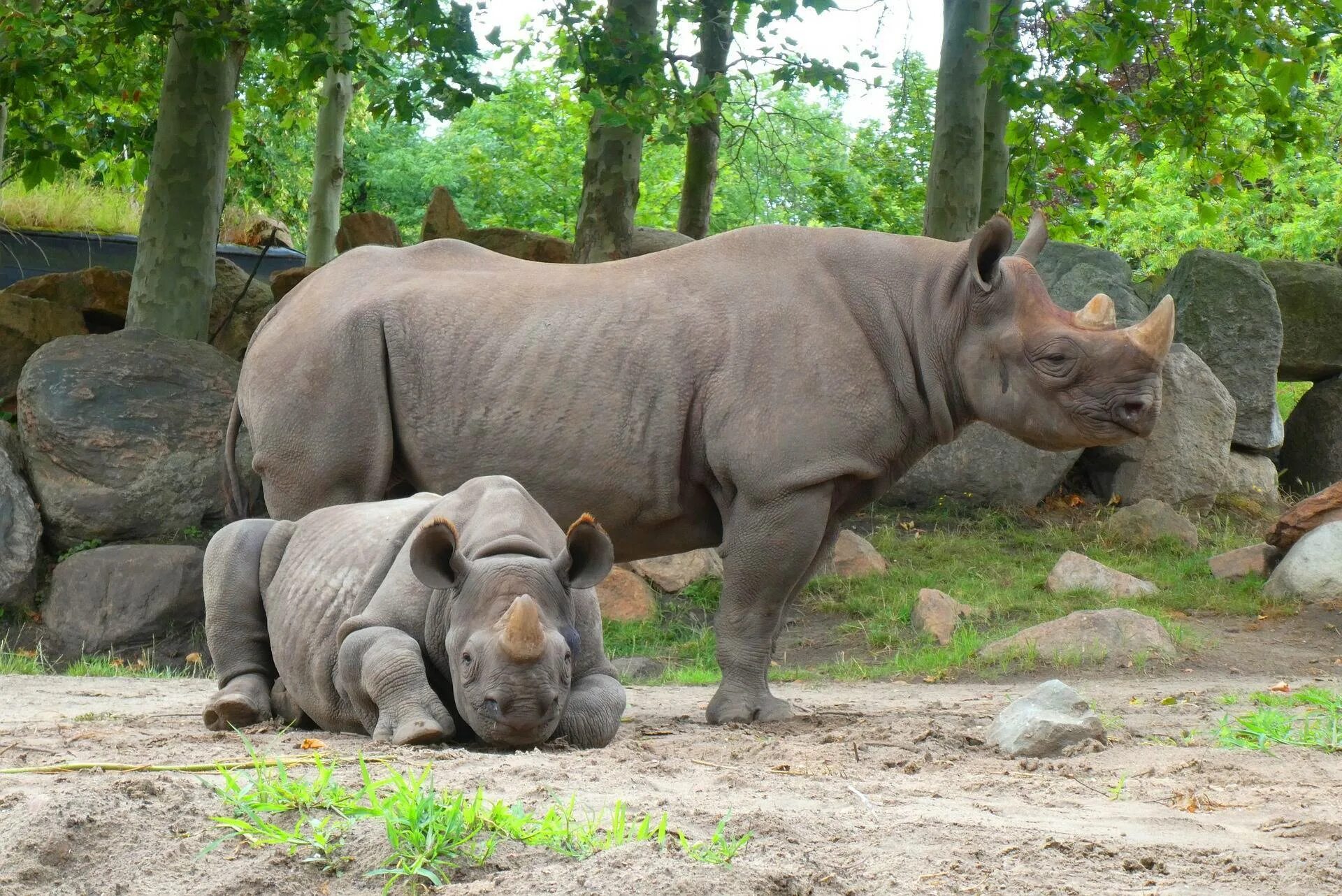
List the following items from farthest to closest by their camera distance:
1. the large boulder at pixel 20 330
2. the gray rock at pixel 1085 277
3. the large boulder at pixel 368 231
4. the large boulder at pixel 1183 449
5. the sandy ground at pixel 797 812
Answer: the gray rock at pixel 1085 277 → the large boulder at pixel 368 231 → the large boulder at pixel 1183 449 → the large boulder at pixel 20 330 → the sandy ground at pixel 797 812

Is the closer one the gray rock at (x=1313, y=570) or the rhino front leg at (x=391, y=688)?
the rhino front leg at (x=391, y=688)

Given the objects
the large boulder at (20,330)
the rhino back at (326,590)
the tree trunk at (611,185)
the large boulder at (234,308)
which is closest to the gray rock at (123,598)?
the large boulder at (20,330)

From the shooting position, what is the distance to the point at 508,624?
4.29m

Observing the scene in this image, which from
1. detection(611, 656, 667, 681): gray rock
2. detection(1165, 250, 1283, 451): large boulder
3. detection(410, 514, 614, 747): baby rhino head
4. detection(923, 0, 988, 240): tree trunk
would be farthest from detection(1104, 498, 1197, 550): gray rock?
detection(410, 514, 614, 747): baby rhino head

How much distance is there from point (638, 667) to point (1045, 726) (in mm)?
4432

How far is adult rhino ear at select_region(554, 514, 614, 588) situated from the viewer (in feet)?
15.3

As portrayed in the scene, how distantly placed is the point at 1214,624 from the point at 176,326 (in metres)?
7.69

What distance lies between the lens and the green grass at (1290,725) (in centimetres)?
479

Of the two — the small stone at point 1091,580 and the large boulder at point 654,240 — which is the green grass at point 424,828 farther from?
the large boulder at point 654,240

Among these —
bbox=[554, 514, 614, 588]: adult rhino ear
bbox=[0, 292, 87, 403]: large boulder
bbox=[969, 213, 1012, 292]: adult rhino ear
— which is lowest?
bbox=[554, 514, 614, 588]: adult rhino ear

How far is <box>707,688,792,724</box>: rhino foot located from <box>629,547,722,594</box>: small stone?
4681 millimetres

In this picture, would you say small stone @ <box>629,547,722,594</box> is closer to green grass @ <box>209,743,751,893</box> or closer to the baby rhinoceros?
the baby rhinoceros

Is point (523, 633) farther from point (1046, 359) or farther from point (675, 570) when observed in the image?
point (675, 570)

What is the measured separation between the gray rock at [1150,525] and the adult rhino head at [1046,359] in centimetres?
575
